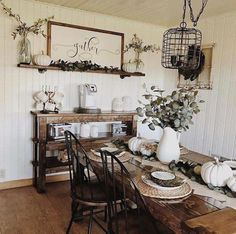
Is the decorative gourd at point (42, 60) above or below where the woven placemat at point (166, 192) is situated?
above

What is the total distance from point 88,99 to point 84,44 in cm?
76

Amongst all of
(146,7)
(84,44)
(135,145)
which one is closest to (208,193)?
(135,145)

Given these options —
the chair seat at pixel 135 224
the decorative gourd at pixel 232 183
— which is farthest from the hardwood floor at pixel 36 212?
the decorative gourd at pixel 232 183

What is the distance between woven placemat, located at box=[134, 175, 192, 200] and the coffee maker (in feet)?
6.52

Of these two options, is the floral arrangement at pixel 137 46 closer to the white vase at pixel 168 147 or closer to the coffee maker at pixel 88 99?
the coffee maker at pixel 88 99

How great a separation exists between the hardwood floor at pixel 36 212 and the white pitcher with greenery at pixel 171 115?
1.07 m

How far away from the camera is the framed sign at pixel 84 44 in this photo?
348 cm

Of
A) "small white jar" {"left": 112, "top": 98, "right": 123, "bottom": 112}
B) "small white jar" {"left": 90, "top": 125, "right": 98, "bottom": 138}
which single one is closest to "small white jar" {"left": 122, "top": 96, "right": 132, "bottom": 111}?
"small white jar" {"left": 112, "top": 98, "right": 123, "bottom": 112}

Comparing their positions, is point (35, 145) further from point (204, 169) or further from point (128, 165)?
point (204, 169)

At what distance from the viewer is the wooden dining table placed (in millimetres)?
1222

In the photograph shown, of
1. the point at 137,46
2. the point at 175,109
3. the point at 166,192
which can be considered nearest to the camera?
the point at 166,192

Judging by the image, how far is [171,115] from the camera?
2.09 meters

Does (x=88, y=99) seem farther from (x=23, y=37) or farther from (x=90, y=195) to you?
(x=90, y=195)

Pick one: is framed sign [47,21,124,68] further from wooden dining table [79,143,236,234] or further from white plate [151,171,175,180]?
wooden dining table [79,143,236,234]
